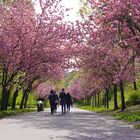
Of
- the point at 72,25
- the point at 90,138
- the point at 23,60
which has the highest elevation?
the point at 72,25

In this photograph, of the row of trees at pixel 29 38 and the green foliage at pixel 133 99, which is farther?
the green foliage at pixel 133 99

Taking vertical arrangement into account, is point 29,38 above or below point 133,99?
above

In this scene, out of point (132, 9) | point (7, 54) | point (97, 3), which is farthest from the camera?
point (7, 54)

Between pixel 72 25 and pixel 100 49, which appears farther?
pixel 100 49

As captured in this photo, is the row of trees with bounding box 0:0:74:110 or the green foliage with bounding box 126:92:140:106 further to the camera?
the green foliage with bounding box 126:92:140:106

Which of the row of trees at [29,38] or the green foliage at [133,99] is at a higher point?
the row of trees at [29,38]

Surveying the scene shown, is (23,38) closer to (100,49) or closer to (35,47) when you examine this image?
(35,47)

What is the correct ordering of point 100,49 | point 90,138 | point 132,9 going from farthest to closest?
point 100,49 < point 132,9 < point 90,138

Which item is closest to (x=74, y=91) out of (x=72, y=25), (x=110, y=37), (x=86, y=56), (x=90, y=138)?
(x=86, y=56)

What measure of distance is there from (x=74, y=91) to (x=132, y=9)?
318 ft

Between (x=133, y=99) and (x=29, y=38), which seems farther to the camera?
(x=133, y=99)

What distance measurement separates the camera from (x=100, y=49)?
3769cm

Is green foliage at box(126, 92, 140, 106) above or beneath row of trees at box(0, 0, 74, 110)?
beneath

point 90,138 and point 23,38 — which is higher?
point 23,38
